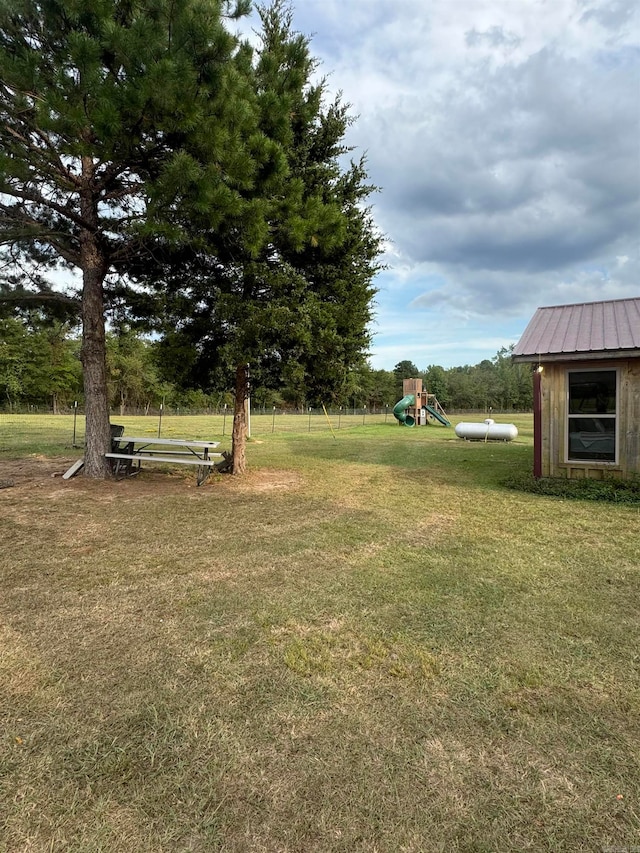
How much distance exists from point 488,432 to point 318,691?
1468 centimetres

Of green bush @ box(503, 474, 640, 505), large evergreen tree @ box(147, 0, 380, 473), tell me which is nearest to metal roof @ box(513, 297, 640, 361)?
green bush @ box(503, 474, 640, 505)

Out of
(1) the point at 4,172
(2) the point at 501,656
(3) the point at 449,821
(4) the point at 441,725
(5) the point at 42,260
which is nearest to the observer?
(3) the point at 449,821

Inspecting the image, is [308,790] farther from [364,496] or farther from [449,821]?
[364,496]

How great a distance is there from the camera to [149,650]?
2.46 metres

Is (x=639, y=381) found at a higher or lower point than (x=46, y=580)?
higher

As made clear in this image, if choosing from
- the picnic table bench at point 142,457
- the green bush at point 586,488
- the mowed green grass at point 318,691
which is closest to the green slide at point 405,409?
the green bush at point 586,488

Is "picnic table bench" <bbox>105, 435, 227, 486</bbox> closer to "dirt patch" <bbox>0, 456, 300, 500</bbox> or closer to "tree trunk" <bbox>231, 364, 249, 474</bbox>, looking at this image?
"dirt patch" <bbox>0, 456, 300, 500</bbox>

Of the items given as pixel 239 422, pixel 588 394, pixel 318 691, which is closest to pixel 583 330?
pixel 588 394

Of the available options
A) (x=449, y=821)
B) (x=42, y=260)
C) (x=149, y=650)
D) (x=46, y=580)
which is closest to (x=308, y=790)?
(x=449, y=821)

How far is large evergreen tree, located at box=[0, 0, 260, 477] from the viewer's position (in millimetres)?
4562

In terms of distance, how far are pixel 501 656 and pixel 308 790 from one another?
4.41 ft

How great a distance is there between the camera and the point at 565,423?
698cm

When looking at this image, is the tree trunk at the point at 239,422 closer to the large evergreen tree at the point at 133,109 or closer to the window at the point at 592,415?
the large evergreen tree at the point at 133,109

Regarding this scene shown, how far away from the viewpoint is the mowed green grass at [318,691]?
4.84 feet
